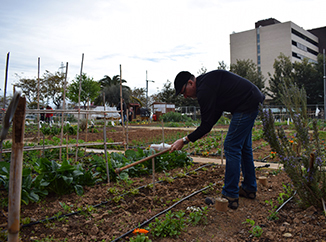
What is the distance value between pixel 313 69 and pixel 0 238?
33421 millimetres

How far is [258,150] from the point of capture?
6137 millimetres

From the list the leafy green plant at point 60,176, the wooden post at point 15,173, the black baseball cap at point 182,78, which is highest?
the black baseball cap at point 182,78

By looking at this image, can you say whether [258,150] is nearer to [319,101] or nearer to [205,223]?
[205,223]

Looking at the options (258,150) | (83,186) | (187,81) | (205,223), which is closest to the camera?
(205,223)

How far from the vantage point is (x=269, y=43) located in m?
48.0

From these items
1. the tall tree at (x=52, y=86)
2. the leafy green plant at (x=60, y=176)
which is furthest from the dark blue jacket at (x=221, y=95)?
the tall tree at (x=52, y=86)

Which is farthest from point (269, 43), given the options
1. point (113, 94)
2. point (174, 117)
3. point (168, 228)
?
point (168, 228)

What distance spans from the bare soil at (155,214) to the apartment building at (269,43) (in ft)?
162

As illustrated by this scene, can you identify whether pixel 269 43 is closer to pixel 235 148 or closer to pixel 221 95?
pixel 221 95

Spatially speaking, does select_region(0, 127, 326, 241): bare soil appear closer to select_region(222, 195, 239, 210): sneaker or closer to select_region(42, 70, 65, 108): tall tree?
select_region(222, 195, 239, 210): sneaker

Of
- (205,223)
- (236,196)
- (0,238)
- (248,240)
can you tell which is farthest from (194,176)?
(0,238)

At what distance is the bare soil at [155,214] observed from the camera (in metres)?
2.04

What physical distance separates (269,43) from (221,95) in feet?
169

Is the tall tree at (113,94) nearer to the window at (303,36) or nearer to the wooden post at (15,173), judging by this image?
the window at (303,36)
